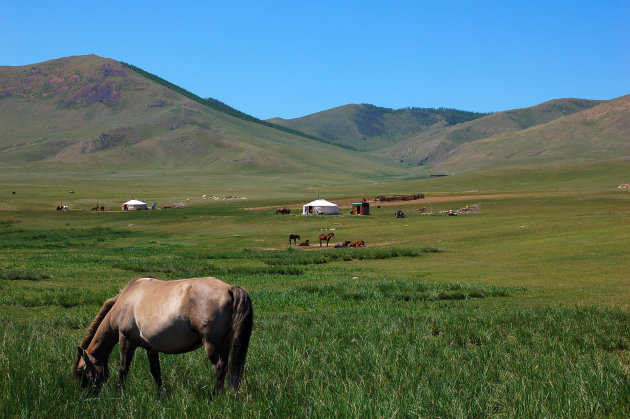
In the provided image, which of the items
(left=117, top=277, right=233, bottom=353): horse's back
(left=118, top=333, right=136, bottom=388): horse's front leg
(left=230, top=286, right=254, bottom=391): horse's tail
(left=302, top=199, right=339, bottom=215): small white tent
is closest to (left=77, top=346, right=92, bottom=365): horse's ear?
(left=118, top=333, right=136, bottom=388): horse's front leg

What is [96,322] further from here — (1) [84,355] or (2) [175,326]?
(2) [175,326]

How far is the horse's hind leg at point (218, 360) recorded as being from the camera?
785 cm

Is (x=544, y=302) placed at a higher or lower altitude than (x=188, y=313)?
lower

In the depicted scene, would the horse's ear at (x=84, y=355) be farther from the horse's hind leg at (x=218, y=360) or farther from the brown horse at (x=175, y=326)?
the horse's hind leg at (x=218, y=360)

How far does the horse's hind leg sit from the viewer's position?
25.8 ft

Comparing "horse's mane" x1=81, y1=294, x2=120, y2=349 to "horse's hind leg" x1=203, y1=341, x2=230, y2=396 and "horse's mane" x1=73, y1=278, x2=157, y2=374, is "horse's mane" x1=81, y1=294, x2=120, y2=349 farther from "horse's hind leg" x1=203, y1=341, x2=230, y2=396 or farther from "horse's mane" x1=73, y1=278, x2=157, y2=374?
"horse's hind leg" x1=203, y1=341, x2=230, y2=396

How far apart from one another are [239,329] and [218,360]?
20.0 inches

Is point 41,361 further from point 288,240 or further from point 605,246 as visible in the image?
point 288,240

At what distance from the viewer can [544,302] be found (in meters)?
19.8

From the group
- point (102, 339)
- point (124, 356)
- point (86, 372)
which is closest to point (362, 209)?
point (102, 339)

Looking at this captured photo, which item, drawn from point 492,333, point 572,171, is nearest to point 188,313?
point 492,333

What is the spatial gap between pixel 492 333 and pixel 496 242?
3560cm

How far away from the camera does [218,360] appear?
26.0 ft

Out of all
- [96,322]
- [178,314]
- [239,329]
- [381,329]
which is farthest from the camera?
[381,329]
